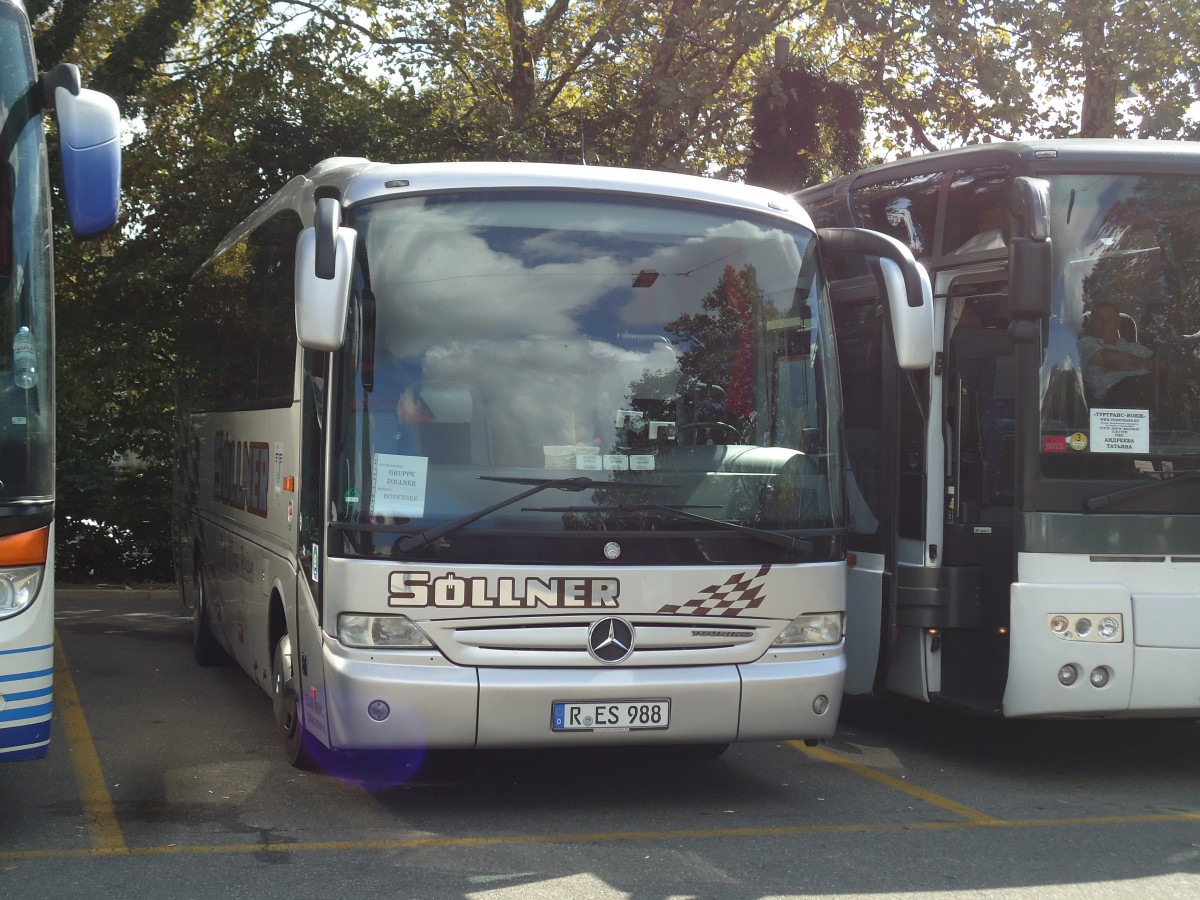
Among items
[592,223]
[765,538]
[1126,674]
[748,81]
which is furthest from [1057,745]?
[748,81]

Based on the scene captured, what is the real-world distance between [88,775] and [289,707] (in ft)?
3.33

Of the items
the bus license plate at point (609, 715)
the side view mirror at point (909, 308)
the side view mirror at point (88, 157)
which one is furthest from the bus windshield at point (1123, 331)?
the side view mirror at point (88, 157)

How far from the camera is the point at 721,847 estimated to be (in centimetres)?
599

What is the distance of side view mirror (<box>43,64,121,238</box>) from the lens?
5.49 meters

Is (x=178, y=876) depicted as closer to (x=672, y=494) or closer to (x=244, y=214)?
(x=672, y=494)

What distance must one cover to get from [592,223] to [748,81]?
45.7 feet

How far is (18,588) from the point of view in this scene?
18.2ft

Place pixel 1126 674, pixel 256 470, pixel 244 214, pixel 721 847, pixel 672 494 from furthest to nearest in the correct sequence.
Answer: pixel 244 214 < pixel 256 470 < pixel 1126 674 < pixel 672 494 < pixel 721 847

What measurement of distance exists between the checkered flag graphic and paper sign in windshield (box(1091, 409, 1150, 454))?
1.93m

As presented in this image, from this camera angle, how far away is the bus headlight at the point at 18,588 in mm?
5512

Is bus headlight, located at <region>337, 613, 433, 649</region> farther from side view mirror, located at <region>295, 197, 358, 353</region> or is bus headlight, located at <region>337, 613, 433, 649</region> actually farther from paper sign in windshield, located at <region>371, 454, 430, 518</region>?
side view mirror, located at <region>295, 197, 358, 353</region>

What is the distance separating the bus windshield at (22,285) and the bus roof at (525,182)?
1.38m

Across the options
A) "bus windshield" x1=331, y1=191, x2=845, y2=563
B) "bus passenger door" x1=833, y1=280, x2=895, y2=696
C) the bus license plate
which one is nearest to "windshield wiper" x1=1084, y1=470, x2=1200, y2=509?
"bus passenger door" x1=833, y1=280, x2=895, y2=696

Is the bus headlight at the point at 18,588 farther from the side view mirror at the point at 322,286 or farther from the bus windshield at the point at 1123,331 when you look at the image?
the bus windshield at the point at 1123,331
